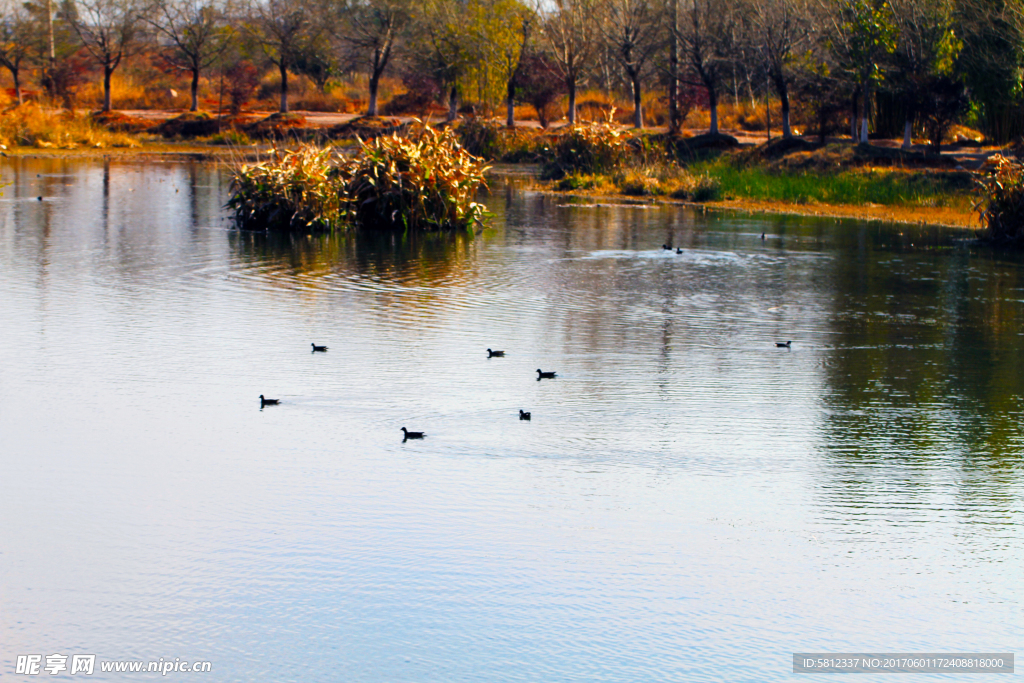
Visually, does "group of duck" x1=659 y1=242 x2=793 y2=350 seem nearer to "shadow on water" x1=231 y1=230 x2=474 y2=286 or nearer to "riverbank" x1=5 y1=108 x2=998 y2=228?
"shadow on water" x1=231 y1=230 x2=474 y2=286

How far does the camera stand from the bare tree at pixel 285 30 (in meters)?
61.1

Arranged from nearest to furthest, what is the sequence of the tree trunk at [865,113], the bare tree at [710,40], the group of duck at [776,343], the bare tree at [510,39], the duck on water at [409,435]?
the duck on water at [409,435]
the group of duck at [776,343]
the tree trunk at [865,113]
the bare tree at [710,40]
the bare tree at [510,39]

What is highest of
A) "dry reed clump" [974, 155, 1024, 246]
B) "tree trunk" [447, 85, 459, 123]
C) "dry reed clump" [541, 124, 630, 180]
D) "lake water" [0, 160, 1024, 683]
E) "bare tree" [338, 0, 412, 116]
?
"bare tree" [338, 0, 412, 116]

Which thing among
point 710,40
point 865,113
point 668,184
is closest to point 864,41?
point 865,113

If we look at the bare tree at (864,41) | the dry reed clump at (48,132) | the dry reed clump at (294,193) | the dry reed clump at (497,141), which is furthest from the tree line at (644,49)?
the dry reed clump at (294,193)

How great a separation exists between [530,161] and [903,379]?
1481 inches

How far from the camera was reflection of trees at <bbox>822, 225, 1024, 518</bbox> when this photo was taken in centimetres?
748

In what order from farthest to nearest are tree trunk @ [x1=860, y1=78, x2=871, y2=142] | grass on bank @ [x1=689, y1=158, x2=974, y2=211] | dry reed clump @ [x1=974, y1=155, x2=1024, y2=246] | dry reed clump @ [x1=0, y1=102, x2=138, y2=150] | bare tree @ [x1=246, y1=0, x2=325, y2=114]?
bare tree @ [x1=246, y1=0, x2=325, y2=114], dry reed clump @ [x1=0, y1=102, x2=138, y2=150], tree trunk @ [x1=860, y1=78, x2=871, y2=142], grass on bank @ [x1=689, y1=158, x2=974, y2=211], dry reed clump @ [x1=974, y1=155, x2=1024, y2=246]

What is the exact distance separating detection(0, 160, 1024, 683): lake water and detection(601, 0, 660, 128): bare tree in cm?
3835

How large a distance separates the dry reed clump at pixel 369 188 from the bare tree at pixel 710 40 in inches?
1014

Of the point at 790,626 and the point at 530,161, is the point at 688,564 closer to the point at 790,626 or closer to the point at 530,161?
the point at 790,626

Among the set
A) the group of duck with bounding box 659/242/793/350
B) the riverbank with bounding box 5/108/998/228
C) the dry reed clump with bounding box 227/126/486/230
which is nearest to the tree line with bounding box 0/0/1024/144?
the riverbank with bounding box 5/108/998/228

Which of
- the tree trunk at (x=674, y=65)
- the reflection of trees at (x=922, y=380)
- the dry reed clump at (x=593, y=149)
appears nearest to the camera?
the reflection of trees at (x=922, y=380)

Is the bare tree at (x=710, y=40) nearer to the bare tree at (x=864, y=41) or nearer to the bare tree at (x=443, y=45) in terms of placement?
the bare tree at (x=864, y=41)
